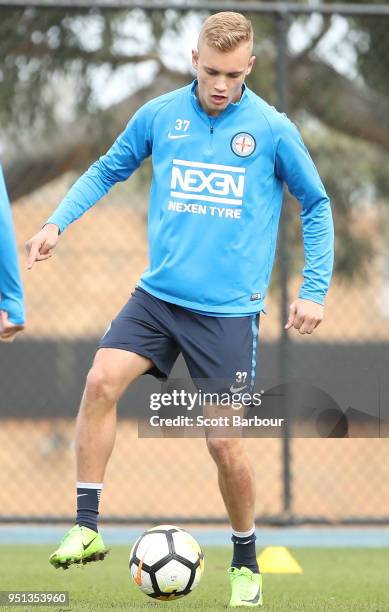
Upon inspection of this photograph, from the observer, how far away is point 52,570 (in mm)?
5293

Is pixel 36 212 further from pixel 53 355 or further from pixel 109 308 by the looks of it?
pixel 109 308

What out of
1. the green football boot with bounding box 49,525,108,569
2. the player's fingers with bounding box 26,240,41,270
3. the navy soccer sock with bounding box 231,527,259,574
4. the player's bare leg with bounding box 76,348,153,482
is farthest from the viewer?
the navy soccer sock with bounding box 231,527,259,574

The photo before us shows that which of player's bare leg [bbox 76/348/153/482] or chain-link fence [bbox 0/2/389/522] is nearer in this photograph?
player's bare leg [bbox 76/348/153/482]

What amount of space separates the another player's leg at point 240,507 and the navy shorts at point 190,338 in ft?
0.73

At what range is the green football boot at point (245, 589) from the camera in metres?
4.11

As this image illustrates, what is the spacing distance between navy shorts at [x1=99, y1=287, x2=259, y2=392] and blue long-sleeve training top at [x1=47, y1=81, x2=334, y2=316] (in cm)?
5

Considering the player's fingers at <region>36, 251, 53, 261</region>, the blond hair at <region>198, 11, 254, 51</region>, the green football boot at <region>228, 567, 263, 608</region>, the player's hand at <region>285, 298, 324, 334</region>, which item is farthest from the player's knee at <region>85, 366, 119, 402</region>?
the blond hair at <region>198, 11, 254, 51</region>

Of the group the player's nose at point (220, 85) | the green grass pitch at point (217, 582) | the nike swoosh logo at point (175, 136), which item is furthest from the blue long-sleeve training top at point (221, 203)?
the green grass pitch at point (217, 582)

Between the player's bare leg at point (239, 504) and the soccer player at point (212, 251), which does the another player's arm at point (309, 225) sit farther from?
the player's bare leg at point (239, 504)

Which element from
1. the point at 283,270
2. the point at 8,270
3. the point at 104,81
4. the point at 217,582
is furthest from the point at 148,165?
the point at 8,270

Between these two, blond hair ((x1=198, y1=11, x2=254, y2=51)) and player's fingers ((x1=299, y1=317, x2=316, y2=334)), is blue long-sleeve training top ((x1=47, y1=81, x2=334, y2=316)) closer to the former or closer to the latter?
player's fingers ((x1=299, y1=317, x2=316, y2=334))

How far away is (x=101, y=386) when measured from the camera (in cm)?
397

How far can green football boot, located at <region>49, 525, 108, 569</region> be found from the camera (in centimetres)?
377

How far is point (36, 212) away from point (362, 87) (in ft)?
12.3
